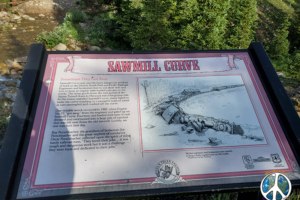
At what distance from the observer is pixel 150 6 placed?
21.8 ft

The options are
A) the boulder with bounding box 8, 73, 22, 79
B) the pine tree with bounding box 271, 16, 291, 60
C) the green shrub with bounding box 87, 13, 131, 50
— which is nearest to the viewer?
the boulder with bounding box 8, 73, 22, 79

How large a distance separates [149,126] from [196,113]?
567 millimetres

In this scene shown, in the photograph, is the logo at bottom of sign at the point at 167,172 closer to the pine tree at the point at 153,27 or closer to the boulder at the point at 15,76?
the boulder at the point at 15,76

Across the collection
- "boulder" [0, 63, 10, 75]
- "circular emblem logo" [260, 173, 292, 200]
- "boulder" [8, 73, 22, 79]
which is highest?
"boulder" [0, 63, 10, 75]

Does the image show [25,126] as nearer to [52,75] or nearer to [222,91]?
[52,75]

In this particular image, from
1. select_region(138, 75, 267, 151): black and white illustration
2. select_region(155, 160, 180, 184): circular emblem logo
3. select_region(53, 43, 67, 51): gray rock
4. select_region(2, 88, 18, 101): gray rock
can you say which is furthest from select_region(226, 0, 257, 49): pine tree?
select_region(155, 160, 180, 184): circular emblem logo

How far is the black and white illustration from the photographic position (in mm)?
2086

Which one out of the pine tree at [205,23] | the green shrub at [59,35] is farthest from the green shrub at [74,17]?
the pine tree at [205,23]

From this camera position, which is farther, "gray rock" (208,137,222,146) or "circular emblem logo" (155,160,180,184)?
"gray rock" (208,137,222,146)

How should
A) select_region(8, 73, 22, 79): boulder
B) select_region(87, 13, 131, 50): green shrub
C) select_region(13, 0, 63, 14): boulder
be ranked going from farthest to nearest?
1. select_region(13, 0, 63, 14): boulder
2. select_region(87, 13, 131, 50): green shrub
3. select_region(8, 73, 22, 79): boulder

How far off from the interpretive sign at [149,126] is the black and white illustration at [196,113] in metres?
0.01

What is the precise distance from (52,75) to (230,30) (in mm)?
12074

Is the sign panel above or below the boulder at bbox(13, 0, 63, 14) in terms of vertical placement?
below

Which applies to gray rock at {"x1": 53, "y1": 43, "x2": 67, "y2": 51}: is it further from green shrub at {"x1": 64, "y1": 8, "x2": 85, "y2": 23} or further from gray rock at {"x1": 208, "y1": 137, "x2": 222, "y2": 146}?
gray rock at {"x1": 208, "y1": 137, "x2": 222, "y2": 146}
